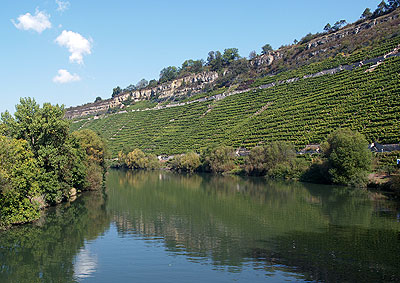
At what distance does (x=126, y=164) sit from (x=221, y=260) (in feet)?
330

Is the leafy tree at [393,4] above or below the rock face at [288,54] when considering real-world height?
above

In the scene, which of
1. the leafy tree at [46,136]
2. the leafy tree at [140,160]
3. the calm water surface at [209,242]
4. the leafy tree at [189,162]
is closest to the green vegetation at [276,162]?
the leafy tree at [189,162]

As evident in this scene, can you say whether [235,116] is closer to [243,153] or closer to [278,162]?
[243,153]

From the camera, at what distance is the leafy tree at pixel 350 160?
56.7m

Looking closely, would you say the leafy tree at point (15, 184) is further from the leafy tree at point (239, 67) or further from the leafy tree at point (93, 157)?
the leafy tree at point (239, 67)

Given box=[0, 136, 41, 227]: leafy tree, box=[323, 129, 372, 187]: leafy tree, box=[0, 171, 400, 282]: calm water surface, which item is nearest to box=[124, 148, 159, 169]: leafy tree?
box=[323, 129, 372, 187]: leafy tree

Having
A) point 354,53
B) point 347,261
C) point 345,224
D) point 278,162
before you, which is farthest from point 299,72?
point 347,261

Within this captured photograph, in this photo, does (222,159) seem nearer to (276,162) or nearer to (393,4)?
(276,162)

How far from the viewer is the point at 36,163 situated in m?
35.5

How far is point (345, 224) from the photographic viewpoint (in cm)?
3108

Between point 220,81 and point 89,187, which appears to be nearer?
point 89,187

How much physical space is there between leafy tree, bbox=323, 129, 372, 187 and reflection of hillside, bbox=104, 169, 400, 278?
178 inches

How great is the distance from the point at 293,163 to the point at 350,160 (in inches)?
636

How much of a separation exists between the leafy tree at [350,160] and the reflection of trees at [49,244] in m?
40.3
